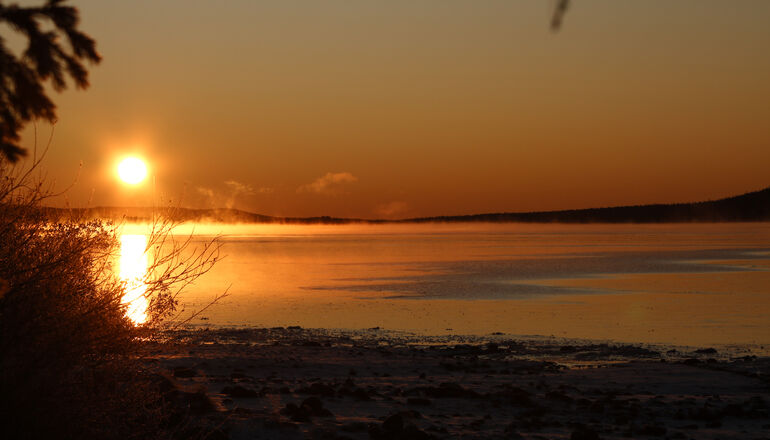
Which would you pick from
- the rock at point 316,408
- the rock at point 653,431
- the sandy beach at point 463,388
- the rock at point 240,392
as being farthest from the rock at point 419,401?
the rock at point 653,431

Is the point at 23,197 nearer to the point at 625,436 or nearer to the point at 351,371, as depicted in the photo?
the point at 625,436

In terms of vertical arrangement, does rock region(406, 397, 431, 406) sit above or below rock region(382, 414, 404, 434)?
below

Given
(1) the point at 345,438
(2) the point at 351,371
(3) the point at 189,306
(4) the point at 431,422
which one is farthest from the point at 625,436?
(3) the point at 189,306

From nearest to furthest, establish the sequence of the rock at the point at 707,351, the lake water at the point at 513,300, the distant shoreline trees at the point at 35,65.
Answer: the distant shoreline trees at the point at 35,65 < the rock at the point at 707,351 < the lake water at the point at 513,300

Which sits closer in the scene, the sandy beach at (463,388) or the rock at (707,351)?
the sandy beach at (463,388)

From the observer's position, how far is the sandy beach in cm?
1469

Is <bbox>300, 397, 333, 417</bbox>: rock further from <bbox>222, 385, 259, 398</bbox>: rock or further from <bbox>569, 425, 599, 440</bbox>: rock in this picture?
<bbox>569, 425, 599, 440</bbox>: rock

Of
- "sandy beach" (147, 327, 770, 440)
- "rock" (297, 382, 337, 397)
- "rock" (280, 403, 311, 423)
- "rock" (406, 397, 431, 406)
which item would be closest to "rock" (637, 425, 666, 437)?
"sandy beach" (147, 327, 770, 440)

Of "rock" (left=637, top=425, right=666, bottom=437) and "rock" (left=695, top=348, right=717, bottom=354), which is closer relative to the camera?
"rock" (left=637, top=425, right=666, bottom=437)

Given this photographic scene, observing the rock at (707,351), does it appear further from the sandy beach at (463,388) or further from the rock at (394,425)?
the rock at (394,425)

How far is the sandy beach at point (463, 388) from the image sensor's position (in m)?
14.7

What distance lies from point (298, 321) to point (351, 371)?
47.3 feet

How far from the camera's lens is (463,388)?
18.8m

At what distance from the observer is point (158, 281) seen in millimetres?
9977
